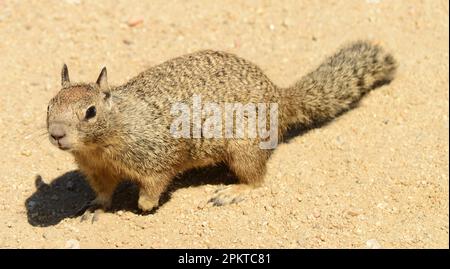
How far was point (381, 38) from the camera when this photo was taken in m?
7.69

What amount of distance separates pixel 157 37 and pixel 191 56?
1.91m

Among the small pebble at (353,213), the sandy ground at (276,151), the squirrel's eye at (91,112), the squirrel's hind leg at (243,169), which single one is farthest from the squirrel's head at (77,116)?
the small pebble at (353,213)

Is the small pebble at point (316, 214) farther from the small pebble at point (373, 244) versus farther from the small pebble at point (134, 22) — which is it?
the small pebble at point (134, 22)

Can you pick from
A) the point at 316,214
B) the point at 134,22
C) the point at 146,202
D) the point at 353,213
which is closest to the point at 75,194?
the point at 146,202

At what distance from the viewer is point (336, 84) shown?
6484mm

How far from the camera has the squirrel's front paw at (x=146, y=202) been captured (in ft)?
18.4

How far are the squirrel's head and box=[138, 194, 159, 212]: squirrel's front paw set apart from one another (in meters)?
0.82

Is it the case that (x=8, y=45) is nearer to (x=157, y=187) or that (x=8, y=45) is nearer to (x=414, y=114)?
(x=157, y=187)

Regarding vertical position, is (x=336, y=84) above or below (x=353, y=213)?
above

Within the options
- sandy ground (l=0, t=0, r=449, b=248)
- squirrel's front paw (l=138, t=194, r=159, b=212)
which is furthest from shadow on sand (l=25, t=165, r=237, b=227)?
squirrel's front paw (l=138, t=194, r=159, b=212)

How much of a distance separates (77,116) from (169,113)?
1017mm

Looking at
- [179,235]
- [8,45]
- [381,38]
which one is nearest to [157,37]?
[8,45]

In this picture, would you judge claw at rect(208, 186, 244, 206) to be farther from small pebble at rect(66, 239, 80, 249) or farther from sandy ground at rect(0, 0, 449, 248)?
small pebble at rect(66, 239, 80, 249)

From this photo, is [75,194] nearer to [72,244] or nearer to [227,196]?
[72,244]
